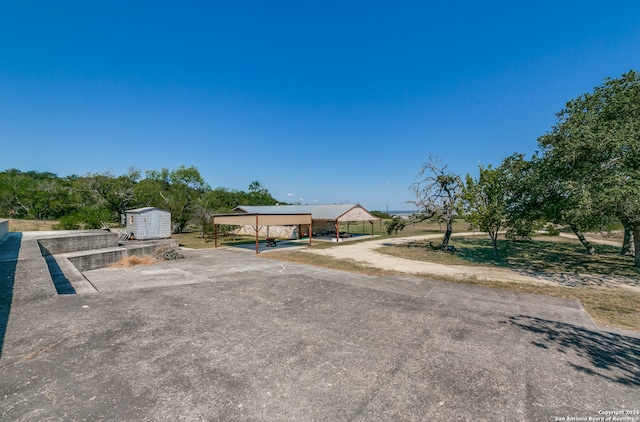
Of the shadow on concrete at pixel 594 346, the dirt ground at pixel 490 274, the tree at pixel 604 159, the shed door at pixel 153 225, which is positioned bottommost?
the dirt ground at pixel 490 274

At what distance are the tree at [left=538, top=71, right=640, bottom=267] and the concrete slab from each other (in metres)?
5.56

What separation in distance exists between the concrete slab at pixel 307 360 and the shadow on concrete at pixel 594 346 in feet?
0.10

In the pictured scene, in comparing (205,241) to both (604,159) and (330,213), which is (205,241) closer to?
(330,213)

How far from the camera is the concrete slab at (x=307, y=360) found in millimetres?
3375

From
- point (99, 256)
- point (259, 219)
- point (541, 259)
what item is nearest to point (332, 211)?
point (259, 219)

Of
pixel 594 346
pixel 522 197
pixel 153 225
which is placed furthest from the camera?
pixel 153 225

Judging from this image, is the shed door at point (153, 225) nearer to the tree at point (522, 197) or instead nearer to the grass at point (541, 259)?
the grass at point (541, 259)

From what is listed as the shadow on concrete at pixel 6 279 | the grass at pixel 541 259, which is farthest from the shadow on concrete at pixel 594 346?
the shadow on concrete at pixel 6 279

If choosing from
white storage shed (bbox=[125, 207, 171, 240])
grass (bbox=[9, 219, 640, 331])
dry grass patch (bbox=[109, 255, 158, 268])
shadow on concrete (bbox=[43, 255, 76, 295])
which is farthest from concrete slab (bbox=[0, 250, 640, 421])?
white storage shed (bbox=[125, 207, 171, 240])

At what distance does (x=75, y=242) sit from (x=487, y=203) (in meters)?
24.1

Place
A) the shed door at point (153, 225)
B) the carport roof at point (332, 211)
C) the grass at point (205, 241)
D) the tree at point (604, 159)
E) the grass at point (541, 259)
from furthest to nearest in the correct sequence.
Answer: the carport roof at point (332, 211) → the grass at point (205, 241) → the shed door at point (153, 225) → the grass at point (541, 259) → the tree at point (604, 159)

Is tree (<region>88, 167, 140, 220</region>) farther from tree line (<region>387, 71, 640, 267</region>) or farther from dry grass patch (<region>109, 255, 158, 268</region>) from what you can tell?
tree line (<region>387, 71, 640, 267</region>)

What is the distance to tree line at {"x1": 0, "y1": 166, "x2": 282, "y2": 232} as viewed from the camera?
32.5 meters

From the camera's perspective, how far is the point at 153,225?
2331 centimetres
